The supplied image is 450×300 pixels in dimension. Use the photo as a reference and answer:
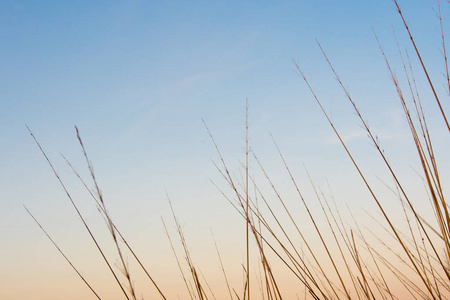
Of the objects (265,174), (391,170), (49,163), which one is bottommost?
(391,170)

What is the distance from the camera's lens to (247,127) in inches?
60.7

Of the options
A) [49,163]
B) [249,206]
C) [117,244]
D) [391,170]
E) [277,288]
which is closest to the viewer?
[117,244]

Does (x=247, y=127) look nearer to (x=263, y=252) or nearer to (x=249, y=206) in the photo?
(x=249, y=206)

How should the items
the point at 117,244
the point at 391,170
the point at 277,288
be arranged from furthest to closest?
the point at 277,288
the point at 391,170
the point at 117,244

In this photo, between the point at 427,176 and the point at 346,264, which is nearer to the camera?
the point at 427,176

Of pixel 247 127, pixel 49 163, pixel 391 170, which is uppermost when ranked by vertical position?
pixel 247 127

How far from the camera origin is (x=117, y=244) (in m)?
0.89

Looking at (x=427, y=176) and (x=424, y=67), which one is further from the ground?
(x=424, y=67)

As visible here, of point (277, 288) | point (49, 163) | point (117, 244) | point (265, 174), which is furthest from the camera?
point (265, 174)

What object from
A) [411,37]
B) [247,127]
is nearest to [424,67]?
[411,37]

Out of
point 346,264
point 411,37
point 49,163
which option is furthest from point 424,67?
point 49,163

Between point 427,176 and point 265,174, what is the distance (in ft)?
2.22

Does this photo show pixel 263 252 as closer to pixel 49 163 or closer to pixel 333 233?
pixel 333 233

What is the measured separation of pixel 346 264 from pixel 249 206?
557 millimetres
